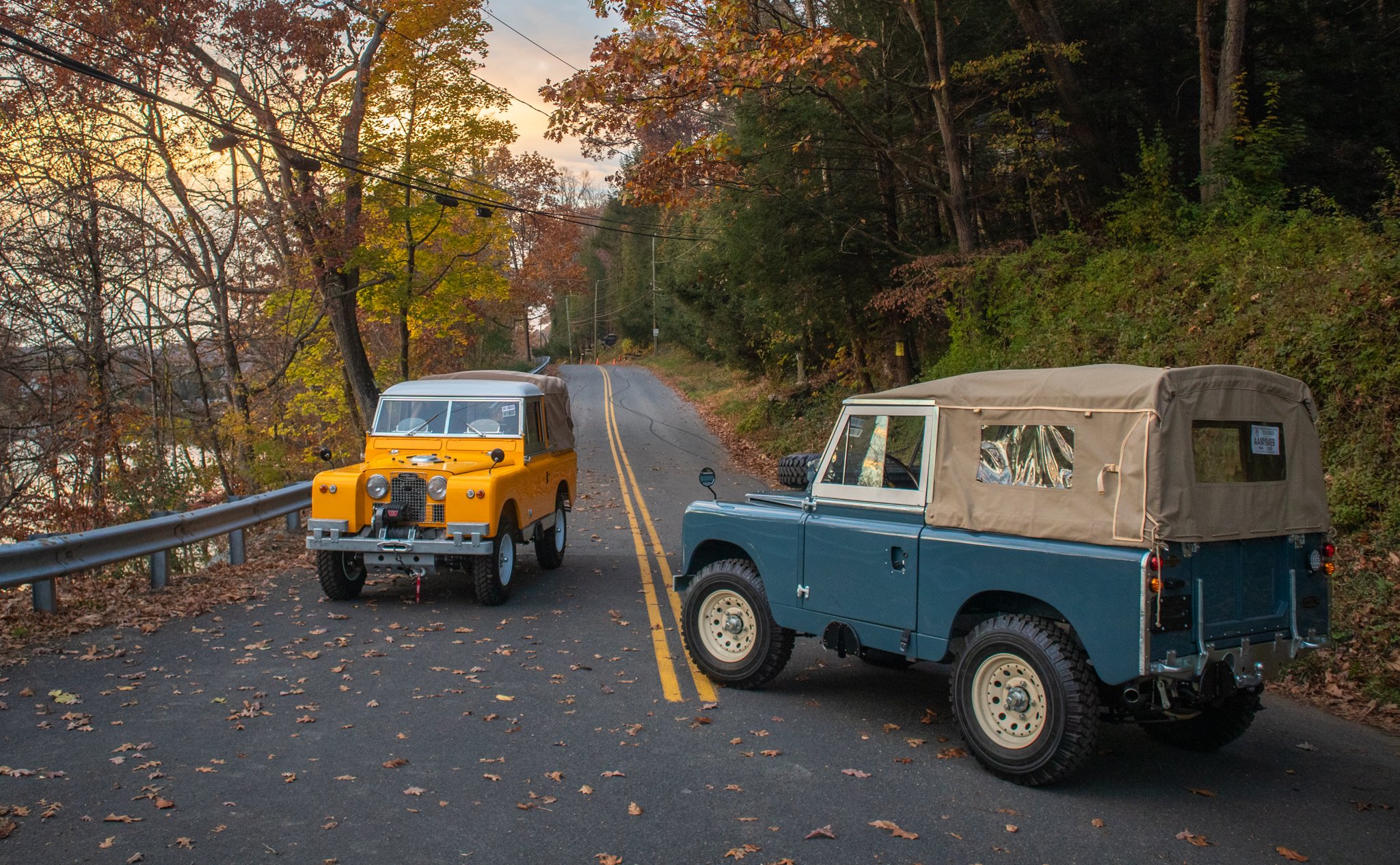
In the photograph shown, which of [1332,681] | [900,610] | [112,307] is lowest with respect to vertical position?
[1332,681]

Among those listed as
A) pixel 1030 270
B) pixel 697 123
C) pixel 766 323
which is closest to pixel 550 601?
pixel 1030 270

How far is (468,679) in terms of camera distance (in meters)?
7.49

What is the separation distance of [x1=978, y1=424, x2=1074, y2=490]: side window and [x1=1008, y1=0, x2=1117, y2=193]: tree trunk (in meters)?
12.9

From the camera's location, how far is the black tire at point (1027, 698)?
521 cm

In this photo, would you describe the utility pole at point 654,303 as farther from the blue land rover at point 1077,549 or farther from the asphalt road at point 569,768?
the blue land rover at point 1077,549

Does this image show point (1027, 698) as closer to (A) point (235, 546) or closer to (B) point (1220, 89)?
(A) point (235, 546)

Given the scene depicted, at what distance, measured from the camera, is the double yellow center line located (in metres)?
7.38

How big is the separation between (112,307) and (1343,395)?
16.3 m

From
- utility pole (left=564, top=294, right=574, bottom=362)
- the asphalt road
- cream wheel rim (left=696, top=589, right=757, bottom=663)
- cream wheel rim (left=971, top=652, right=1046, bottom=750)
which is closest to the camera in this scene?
the asphalt road

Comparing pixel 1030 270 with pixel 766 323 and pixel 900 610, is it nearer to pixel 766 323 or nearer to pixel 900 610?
pixel 766 323

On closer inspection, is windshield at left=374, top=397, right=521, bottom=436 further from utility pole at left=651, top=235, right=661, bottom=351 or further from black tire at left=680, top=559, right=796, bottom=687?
utility pole at left=651, top=235, right=661, bottom=351

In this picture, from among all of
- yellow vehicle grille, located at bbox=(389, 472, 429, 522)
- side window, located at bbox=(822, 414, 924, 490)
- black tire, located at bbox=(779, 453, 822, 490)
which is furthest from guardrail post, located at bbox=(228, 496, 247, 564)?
side window, located at bbox=(822, 414, 924, 490)

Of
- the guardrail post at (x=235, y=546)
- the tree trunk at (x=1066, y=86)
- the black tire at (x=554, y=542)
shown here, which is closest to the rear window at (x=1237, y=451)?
the black tire at (x=554, y=542)

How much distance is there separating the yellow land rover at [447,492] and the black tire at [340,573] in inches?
0.4
